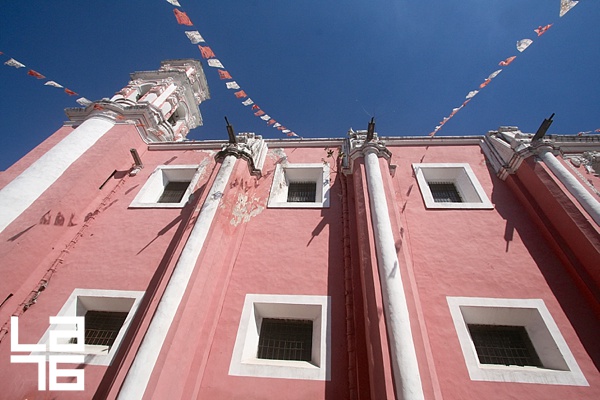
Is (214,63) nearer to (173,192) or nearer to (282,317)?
(173,192)

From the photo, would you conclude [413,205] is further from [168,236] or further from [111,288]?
[111,288]

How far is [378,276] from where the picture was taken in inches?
208

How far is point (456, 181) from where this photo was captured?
898 cm

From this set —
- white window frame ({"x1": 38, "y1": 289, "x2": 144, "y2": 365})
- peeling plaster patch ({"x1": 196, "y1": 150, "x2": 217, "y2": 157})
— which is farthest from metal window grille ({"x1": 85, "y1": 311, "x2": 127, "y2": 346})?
peeling plaster patch ({"x1": 196, "y1": 150, "x2": 217, "y2": 157})

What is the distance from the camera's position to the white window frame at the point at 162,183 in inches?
336

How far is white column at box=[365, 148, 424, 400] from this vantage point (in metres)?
3.92

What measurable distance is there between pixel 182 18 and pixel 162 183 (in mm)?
5253

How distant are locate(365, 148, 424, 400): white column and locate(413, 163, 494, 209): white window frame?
1982 millimetres

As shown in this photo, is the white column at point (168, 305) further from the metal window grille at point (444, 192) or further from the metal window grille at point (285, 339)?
the metal window grille at point (444, 192)

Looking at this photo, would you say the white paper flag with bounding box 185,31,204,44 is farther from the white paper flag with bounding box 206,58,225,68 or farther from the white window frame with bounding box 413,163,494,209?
the white window frame with bounding box 413,163,494,209

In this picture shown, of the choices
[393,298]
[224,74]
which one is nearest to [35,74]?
[224,74]

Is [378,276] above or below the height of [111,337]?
above

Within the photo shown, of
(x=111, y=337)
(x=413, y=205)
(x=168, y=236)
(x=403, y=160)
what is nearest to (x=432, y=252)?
(x=413, y=205)

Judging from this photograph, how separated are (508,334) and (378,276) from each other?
291 cm
